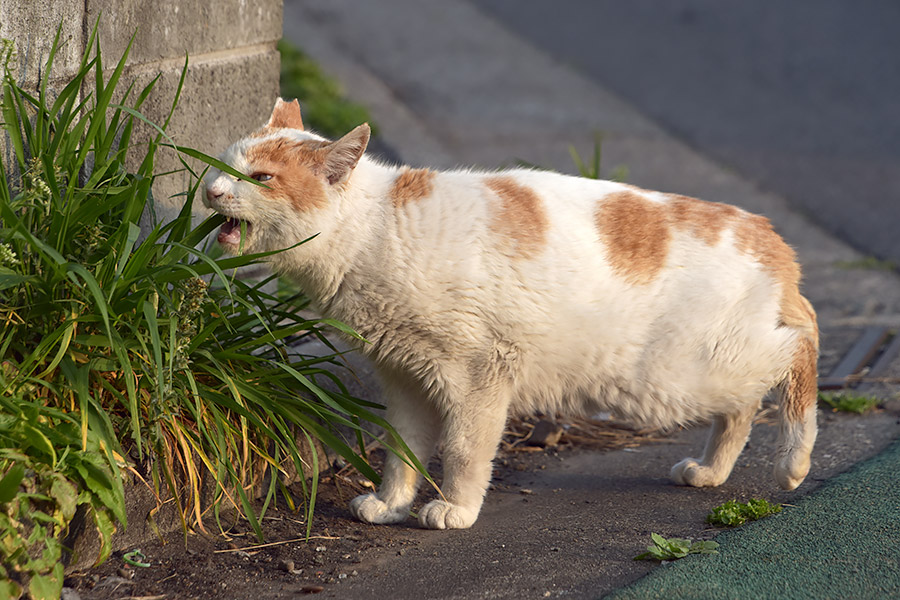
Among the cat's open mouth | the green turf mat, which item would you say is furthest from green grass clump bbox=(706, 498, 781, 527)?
the cat's open mouth

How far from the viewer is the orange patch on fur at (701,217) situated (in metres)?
3.22

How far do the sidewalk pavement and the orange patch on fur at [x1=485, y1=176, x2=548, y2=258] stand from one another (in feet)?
3.03

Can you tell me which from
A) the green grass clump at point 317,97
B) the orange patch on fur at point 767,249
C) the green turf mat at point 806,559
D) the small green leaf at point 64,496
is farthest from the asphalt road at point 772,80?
the small green leaf at point 64,496

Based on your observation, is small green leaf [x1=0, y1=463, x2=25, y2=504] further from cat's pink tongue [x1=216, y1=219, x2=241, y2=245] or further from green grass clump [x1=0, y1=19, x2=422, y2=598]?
cat's pink tongue [x1=216, y1=219, x2=241, y2=245]

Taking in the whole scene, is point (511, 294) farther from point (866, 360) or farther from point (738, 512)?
point (866, 360)

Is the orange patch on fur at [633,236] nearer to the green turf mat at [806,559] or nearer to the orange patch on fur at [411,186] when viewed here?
the orange patch on fur at [411,186]

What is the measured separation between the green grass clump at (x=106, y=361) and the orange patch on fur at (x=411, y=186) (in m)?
0.51

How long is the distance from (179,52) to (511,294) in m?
1.65

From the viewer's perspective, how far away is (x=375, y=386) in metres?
3.93

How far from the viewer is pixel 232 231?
2.95 m

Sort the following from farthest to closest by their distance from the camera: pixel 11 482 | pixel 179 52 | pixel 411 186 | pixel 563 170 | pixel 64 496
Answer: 1. pixel 563 170
2. pixel 179 52
3. pixel 411 186
4. pixel 64 496
5. pixel 11 482

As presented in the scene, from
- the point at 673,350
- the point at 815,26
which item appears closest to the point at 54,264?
the point at 673,350

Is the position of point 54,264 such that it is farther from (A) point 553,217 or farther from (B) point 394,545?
(A) point 553,217

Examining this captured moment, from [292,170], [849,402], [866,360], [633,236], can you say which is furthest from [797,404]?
[292,170]
